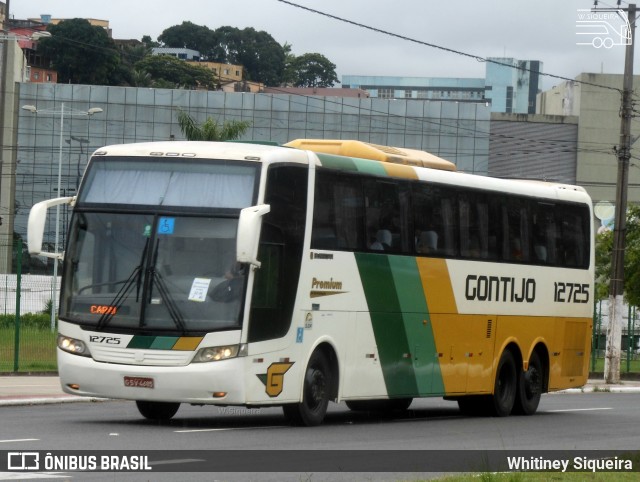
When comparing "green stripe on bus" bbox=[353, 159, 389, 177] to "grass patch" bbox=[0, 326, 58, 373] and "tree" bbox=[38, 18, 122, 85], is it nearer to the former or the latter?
"grass patch" bbox=[0, 326, 58, 373]

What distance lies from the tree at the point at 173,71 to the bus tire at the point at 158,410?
130912 mm

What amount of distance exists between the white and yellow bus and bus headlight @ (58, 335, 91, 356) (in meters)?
0.02

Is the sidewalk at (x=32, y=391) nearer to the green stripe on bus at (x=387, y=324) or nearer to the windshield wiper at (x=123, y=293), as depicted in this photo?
the windshield wiper at (x=123, y=293)

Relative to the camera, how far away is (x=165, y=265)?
1631 centimetres

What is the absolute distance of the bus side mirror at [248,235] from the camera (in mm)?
15422

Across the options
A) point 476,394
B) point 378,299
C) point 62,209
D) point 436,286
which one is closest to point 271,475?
point 378,299

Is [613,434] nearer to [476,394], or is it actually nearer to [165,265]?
[476,394]

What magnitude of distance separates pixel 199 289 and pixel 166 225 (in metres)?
0.90

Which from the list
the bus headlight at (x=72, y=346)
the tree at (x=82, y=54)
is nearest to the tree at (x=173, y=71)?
the tree at (x=82, y=54)

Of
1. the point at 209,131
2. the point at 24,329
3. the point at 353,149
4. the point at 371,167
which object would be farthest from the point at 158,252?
the point at 209,131

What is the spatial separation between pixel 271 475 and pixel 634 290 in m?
38.9

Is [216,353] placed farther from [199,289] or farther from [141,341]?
[141,341]

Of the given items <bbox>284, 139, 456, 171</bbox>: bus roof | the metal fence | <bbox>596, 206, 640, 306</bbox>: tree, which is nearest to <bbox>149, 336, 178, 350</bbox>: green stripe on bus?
<bbox>284, 139, 456, 171</bbox>: bus roof

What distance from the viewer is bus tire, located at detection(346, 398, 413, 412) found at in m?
21.6
